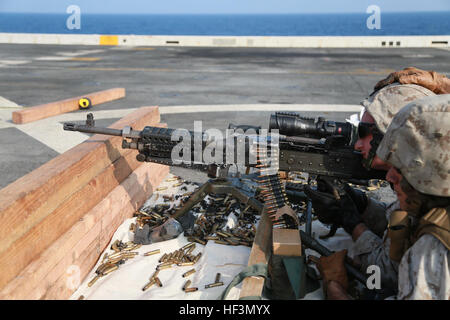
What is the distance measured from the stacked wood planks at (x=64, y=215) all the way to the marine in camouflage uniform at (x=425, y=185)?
101 inches

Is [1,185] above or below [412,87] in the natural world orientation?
below

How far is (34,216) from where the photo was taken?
3.68 m

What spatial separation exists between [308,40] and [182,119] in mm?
21828

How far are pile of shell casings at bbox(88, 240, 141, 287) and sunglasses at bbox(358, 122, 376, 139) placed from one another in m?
2.44

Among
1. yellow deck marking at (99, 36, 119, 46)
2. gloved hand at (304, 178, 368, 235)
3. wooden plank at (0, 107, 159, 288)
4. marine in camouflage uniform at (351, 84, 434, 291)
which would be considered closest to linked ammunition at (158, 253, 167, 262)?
wooden plank at (0, 107, 159, 288)

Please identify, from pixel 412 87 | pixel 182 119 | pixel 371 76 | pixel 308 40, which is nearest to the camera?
pixel 412 87

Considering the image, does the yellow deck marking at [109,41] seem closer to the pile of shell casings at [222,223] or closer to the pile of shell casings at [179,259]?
the pile of shell casings at [222,223]

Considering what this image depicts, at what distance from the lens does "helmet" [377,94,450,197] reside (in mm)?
2627

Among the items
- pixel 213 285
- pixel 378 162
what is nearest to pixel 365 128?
pixel 378 162

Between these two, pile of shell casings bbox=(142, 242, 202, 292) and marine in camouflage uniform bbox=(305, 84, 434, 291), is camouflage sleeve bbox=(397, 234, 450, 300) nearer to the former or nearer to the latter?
marine in camouflage uniform bbox=(305, 84, 434, 291)

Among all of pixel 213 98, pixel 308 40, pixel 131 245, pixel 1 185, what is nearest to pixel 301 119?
pixel 131 245

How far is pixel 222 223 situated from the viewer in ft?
17.5

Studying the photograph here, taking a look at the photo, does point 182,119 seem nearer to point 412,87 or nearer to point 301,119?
point 301,119

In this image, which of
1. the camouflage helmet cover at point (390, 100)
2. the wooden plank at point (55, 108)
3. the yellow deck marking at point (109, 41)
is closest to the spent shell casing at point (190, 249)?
the camouflage helmet cover at point (390, 100)
